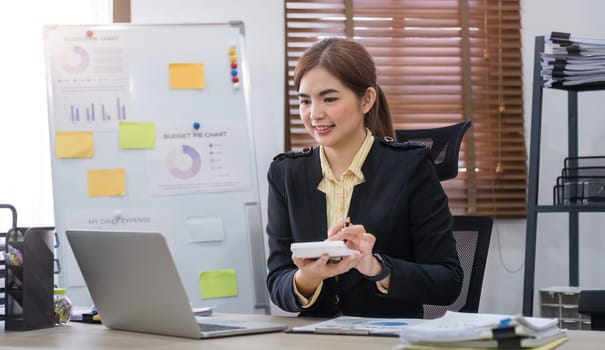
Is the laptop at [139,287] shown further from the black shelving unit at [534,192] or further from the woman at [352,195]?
the black shelving unit at [534,192]

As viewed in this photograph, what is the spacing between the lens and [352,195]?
1.97 metres

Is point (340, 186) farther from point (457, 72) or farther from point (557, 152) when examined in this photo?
point (557, 152)

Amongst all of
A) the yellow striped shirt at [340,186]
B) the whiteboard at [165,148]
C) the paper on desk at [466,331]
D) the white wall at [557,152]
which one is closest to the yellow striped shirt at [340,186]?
the yellow striped shirt at [340,186]

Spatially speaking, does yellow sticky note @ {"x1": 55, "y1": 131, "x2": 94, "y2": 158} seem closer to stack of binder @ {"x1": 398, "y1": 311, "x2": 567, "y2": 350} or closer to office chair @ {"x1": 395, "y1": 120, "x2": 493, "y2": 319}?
office chair @ {"x1": 395, "y1": 120, "x2": 493, "y2": 319}

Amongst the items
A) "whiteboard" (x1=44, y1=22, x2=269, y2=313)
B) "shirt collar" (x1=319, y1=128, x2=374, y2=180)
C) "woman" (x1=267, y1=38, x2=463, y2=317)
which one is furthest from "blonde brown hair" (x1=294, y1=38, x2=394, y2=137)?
"whiteboard" (x1=44, y1=22, x2=269, y2=313)

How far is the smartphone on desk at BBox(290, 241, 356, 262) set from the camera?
1.43m

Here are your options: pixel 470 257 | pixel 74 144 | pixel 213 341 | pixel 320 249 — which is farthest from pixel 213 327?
pixel 74 144

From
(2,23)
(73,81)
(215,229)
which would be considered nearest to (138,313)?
(215,229)

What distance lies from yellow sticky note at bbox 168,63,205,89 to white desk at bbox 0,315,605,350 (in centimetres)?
167

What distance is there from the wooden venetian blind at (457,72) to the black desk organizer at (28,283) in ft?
6.02

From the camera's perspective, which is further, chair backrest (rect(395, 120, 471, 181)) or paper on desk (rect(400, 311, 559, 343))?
chair backrest (rect(395, 120, 471, 181))

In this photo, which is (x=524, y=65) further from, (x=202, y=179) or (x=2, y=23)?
(x=2, y=23)

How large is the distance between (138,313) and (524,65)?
2.42 metres

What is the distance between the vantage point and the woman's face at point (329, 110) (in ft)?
6.52
